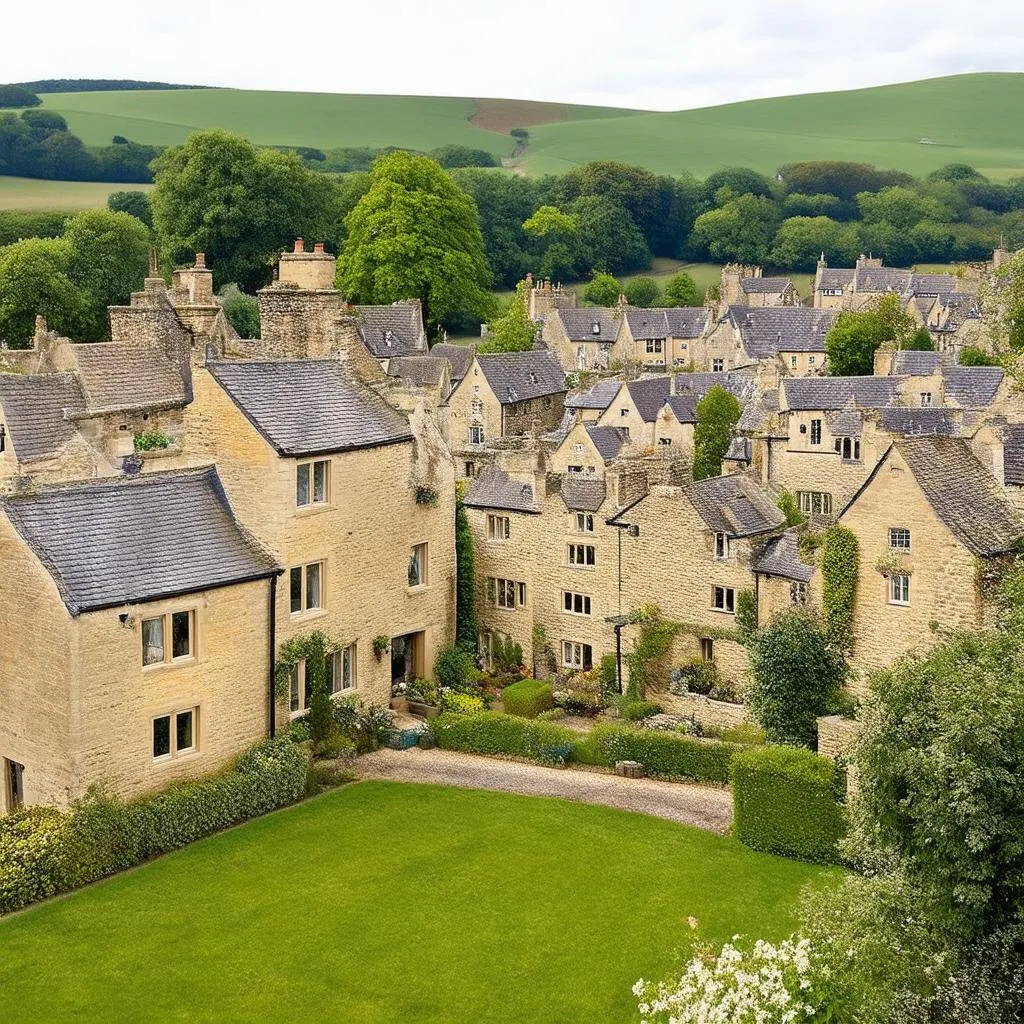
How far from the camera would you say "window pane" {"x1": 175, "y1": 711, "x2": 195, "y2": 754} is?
32.7 metres

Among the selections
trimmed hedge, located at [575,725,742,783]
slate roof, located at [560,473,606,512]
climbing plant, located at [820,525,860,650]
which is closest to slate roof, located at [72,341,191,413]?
slate roof, located at [560,473,606,512]

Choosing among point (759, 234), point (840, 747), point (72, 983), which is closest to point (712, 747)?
point (840, 747)

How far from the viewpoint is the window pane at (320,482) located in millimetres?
37250

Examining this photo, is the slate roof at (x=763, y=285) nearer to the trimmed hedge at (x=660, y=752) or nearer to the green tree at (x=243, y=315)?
the green tree at (x=243, y=315)

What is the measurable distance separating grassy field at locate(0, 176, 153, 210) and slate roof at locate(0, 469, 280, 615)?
374 ft

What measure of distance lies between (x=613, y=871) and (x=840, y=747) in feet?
19.9

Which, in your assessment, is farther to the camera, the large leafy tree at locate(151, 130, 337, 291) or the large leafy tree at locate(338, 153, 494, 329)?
the large leafy tree at locate(151, 130, 337, 291)

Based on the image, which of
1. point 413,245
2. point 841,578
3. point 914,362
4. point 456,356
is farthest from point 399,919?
point 413,245

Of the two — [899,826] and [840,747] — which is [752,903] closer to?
[840,747]

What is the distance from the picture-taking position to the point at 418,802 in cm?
3350

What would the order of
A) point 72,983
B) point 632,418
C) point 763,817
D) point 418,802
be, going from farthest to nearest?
point 632,418 < point 418,802 < point 763,817 < point 72,983

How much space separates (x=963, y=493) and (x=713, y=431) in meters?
27.8

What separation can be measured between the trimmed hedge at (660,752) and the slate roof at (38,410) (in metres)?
18.1

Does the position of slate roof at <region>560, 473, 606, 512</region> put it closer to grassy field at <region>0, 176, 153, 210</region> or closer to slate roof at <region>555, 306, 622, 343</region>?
slate roof at <region>555, 306, 622, 343</region>
